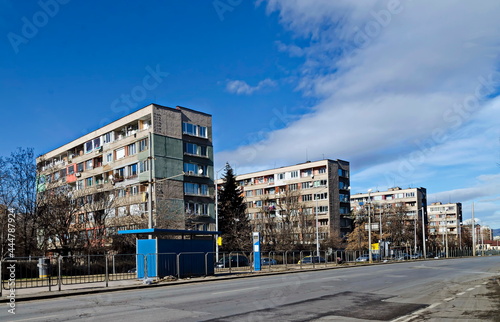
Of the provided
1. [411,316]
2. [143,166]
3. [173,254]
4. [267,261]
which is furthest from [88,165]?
[411,316]

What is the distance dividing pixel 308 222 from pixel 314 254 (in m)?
38.8

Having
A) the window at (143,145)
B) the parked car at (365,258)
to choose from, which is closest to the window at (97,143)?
the window at (143,145)

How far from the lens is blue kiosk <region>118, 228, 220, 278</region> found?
23797mm

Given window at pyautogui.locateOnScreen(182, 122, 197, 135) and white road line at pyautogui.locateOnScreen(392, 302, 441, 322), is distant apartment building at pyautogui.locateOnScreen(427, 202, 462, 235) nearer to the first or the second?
window at pyautogui.locateOnScreen(182, 122, 197, 135)

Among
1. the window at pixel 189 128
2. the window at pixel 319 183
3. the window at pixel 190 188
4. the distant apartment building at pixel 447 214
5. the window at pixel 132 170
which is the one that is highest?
the window at pixel 189 128

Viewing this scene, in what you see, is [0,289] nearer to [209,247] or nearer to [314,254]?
[209,247]

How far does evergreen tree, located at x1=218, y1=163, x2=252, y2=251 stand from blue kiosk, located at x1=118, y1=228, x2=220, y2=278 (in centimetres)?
3462

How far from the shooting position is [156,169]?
2205 inches

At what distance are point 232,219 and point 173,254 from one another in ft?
134

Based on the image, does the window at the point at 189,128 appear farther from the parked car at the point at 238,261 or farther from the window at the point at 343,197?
Result: the window at the point at 343,197

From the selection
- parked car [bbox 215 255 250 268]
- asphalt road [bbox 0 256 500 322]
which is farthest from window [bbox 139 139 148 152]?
asphalt road [bbox 0 256 500 322]

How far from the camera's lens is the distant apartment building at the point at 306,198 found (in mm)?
77750

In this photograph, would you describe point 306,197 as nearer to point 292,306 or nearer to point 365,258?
point 365,258

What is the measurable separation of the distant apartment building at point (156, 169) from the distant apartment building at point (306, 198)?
794 inches
